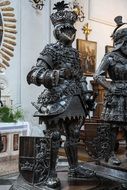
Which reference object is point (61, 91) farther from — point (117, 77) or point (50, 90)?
point (117, 77)

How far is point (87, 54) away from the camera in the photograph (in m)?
7.62

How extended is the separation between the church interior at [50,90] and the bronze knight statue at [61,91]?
0.05 feet

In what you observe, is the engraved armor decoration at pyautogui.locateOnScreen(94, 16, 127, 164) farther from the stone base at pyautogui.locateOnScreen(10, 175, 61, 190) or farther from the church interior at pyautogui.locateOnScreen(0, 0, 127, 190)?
the stone base at pyautogui.locateOnScreen(10, 175, 61, 190)

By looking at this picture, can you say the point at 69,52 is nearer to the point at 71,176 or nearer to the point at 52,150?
the point at 52,150

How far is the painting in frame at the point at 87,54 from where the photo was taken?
7.43m

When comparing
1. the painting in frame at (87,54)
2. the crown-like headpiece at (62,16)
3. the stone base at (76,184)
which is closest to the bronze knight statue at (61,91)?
the crown-like headpiece at (62,16)

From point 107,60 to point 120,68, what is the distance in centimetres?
16

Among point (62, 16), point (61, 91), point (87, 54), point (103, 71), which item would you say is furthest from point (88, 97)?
point (87, 54)

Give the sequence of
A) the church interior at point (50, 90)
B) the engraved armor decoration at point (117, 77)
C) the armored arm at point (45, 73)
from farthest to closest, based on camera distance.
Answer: the engraved armor decoration at point (117, 77) < the church interior at point (50, 90) < the armored arm at point (45, 73)

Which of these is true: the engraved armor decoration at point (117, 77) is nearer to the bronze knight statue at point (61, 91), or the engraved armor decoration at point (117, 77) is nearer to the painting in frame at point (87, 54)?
the bronze knight statue at point (61, 91)

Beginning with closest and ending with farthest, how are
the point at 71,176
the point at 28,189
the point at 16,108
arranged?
1. the point at 28,189
2. the point at 71,176
3. the point at 16,108

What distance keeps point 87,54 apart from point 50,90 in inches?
191

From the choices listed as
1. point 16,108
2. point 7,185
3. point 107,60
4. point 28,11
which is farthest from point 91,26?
point 7,185

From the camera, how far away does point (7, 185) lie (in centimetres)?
382
